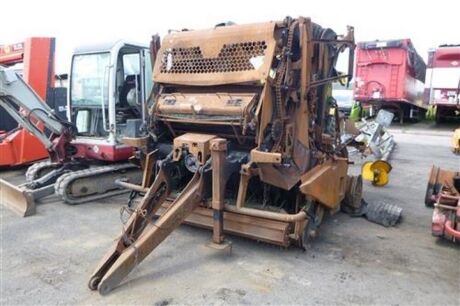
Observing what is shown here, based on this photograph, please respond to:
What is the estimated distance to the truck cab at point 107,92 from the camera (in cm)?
591

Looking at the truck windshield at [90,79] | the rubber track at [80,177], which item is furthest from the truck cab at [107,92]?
the rubber track at [80,177]

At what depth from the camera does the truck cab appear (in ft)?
19.4

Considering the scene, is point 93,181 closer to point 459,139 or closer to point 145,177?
point 145,177

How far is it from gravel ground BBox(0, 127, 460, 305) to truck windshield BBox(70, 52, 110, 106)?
1.78 meters

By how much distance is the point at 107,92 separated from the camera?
5895 millimetres

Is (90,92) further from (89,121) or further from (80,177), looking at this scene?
(80,177)

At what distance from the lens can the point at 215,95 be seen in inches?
161

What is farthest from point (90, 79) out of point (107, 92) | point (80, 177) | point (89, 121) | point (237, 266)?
point (237, 266)

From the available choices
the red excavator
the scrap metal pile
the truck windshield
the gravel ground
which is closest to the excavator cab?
the truck windshield

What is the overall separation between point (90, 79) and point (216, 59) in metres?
2.80

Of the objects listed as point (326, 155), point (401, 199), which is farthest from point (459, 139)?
point (326, 155)

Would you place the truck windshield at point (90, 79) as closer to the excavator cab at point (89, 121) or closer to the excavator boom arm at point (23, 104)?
the excavator cab at point (89, 121)

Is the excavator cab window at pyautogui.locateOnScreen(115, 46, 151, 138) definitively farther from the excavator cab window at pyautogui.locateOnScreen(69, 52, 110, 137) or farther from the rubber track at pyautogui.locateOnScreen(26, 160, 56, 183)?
the rubber track at pyautogui.locateOnScreen(26, 160, 56, 183)

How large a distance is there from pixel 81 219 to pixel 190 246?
161cm
